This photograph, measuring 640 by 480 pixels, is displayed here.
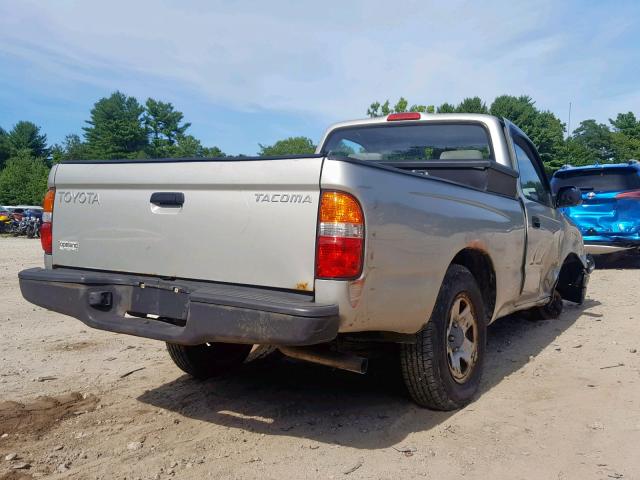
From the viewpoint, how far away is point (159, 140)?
68812mm

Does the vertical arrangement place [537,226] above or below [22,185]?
below

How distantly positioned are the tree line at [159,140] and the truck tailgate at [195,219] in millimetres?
33236

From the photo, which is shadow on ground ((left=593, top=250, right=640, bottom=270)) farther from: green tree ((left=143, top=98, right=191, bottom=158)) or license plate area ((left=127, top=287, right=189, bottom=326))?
green tree ((left=143, top=98, right=191, bottom=158))

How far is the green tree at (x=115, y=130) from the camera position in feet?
214

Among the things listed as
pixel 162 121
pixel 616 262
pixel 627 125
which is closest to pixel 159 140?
pixel 162 121

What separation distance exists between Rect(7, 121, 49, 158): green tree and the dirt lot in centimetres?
7516

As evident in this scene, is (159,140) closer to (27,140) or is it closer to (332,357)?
(27,140)

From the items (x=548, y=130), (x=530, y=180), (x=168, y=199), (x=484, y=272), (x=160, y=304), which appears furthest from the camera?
(x=548, y=130)

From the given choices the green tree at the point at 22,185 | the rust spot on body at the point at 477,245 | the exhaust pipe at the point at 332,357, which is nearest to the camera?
the exhaust pipe at the point at 332,357

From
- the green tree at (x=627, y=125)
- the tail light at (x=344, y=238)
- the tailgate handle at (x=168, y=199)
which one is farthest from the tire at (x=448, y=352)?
the green tree at (x=627, y=125)

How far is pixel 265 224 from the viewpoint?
2.72 m

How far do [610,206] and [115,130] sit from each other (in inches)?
2545

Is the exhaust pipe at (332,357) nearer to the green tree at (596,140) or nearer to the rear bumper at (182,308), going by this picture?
the rear bumper at (182,308)

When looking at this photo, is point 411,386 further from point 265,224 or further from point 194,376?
point 194,376
